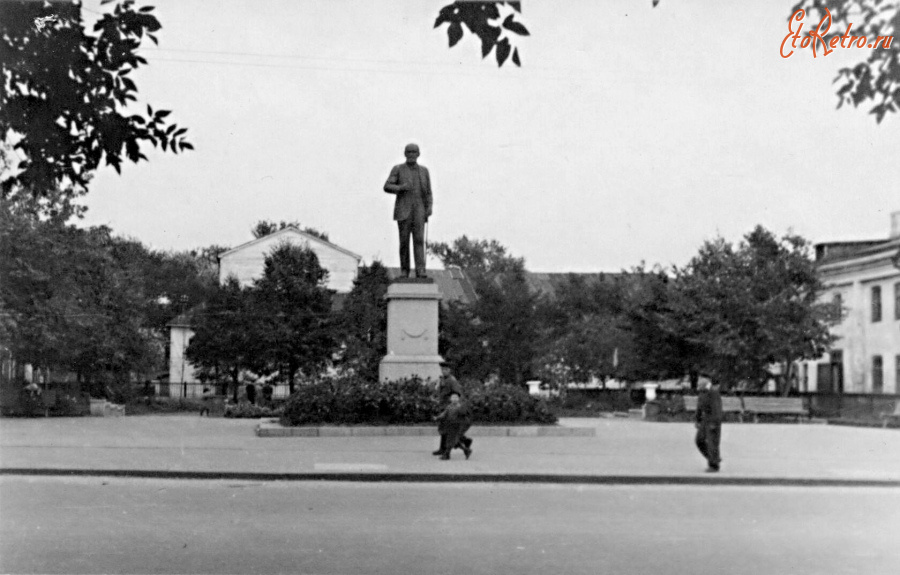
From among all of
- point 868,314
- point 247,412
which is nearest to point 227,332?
point 247,412

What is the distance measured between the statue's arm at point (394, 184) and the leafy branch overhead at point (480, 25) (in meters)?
15.7

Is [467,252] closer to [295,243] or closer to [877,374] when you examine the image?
[295,243]

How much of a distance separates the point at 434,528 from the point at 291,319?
35.3 metres

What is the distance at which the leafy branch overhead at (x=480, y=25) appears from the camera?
7363mm

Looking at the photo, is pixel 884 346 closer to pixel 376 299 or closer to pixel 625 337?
pixel 625 337

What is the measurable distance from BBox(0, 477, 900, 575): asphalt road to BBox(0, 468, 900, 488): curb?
42cm

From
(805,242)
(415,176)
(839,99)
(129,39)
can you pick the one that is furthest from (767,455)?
(805,242)

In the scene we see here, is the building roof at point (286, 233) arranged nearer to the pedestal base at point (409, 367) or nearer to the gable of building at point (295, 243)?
the gable of building at point (295, 243)

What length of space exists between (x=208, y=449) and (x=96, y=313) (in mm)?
19867

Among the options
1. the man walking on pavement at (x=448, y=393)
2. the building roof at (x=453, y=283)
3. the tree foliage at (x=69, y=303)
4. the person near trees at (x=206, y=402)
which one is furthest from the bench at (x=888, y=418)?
the building roof at (x=453, y=283)

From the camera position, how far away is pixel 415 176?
924 inches

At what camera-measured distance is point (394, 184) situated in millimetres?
23312

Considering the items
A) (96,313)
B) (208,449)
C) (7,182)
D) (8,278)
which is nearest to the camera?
(7,182)

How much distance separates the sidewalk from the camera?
1444 cm
